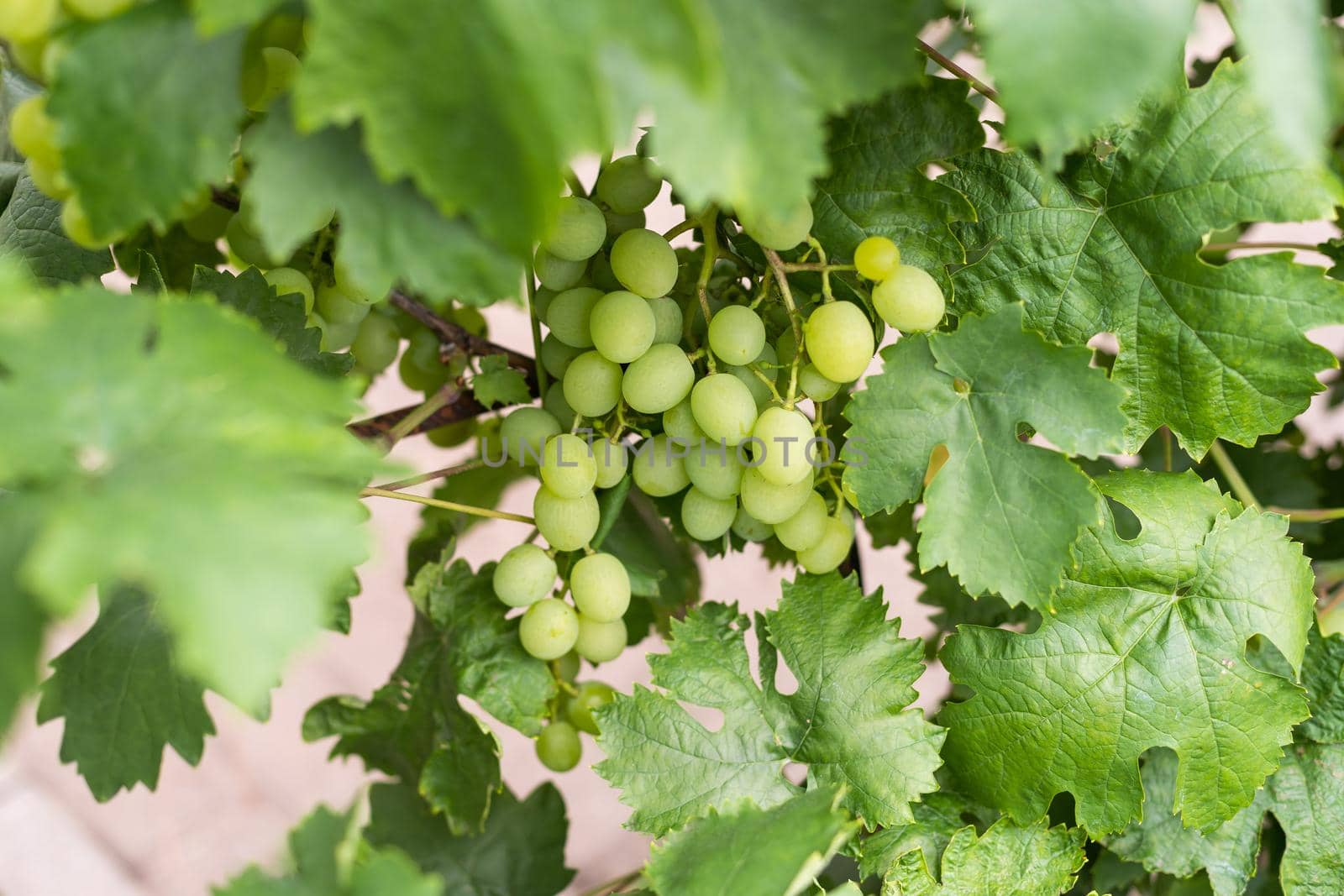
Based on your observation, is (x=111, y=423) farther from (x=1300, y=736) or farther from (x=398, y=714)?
(x=1300, y=736)

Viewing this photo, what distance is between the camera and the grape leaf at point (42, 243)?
0.50m

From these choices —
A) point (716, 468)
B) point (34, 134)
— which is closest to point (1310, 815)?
point (716, 468)

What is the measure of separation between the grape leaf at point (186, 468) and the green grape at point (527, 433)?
247mm

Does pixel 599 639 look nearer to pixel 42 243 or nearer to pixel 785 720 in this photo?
pixel 785 720

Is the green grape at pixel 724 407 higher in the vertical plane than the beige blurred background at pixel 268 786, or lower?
higher

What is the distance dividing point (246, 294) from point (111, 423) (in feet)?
0.87

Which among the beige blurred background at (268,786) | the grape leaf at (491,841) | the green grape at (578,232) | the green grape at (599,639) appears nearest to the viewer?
the green grape at (578,232)

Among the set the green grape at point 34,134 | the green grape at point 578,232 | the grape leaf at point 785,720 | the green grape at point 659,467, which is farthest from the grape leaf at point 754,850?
the green grape at point 34,134

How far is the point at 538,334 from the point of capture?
22.6 inches

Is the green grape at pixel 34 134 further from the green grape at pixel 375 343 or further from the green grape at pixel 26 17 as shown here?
the green grape at pixel 375 343

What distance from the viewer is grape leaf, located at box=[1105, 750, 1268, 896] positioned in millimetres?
625

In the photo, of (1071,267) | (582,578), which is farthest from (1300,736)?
(582,578)

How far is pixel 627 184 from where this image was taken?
51 cm

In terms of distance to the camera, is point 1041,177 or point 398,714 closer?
point 1041,177
